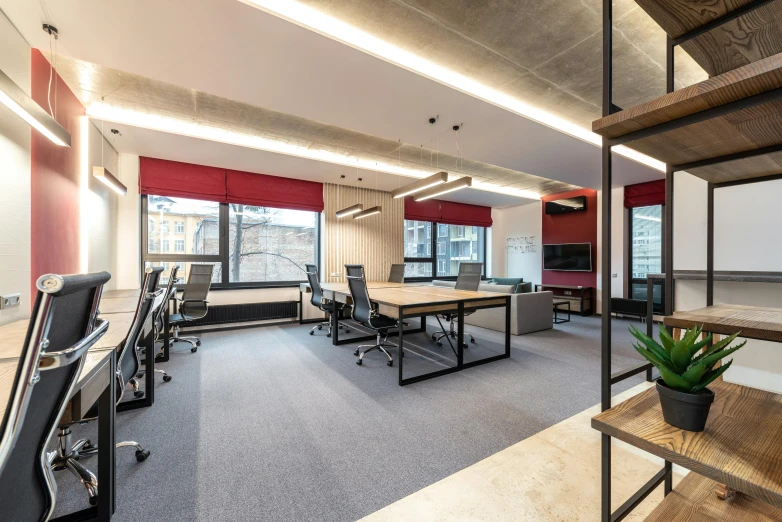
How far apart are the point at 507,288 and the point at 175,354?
16.2ft

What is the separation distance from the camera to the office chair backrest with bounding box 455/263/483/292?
465 cm

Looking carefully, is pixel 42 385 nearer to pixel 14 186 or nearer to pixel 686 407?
pixel 686 407

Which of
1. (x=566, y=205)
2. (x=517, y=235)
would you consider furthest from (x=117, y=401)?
(x=517, y=235)

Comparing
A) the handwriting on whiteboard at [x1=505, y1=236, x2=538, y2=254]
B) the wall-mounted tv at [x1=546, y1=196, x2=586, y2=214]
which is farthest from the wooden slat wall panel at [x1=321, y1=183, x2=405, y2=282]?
the wall-mounted tv at [x1=546, y1=196, x2=586, y2=214]

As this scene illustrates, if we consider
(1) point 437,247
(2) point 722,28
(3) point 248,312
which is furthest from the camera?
(1) point 437,247

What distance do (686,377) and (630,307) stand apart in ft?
21.9

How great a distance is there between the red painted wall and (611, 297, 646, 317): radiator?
27.0ft

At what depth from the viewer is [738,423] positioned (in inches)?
29.6

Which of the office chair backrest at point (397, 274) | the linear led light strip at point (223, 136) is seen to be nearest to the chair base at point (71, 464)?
the linear led light strip at point (223, 136)

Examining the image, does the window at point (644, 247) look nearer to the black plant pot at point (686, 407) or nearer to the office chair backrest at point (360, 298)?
the office chair backrest at point (360, 298)

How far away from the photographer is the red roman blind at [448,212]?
25.0ft

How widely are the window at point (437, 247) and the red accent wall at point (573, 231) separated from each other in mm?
1958

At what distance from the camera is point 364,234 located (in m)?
6.86

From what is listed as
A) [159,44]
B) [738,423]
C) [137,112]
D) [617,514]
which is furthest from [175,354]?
[738,423]
